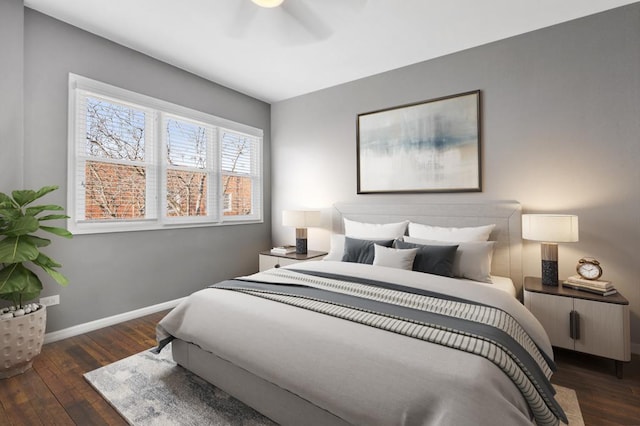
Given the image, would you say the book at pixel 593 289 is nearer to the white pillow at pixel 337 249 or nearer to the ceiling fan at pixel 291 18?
the white pillow at pixel 337 249

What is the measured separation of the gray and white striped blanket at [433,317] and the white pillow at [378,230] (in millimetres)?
1039

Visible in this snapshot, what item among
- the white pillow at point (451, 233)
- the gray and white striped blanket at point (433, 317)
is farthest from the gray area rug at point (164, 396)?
the white pillow at point (451, 233)

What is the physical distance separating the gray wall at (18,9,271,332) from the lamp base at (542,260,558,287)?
3.49m

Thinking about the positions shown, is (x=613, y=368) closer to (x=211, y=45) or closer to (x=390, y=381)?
(x=390, y=381)

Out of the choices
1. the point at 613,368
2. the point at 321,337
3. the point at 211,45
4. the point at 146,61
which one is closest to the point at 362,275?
the point at 321,337

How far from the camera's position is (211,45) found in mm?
2967

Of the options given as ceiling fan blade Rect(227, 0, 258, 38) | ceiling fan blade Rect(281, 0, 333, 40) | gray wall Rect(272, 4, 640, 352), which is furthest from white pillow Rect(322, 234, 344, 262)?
ceiling fan blade Rect(227, 0, 258, 38)

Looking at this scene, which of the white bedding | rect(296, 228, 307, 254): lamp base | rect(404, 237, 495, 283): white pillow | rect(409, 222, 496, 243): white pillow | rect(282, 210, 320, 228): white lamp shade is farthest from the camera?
rect(296, 228, 307, 254): lamp base

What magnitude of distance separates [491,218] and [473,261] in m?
0.64

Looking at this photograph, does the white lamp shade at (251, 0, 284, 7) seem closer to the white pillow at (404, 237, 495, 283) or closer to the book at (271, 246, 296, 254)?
the white pillow at (404, 237, 495, 283)

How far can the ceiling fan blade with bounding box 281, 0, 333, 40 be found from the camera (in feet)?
7.45

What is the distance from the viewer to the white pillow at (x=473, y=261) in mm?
2498

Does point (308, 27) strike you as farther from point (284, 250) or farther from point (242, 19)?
point (284, 250)

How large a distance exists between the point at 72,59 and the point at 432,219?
12.3ft
